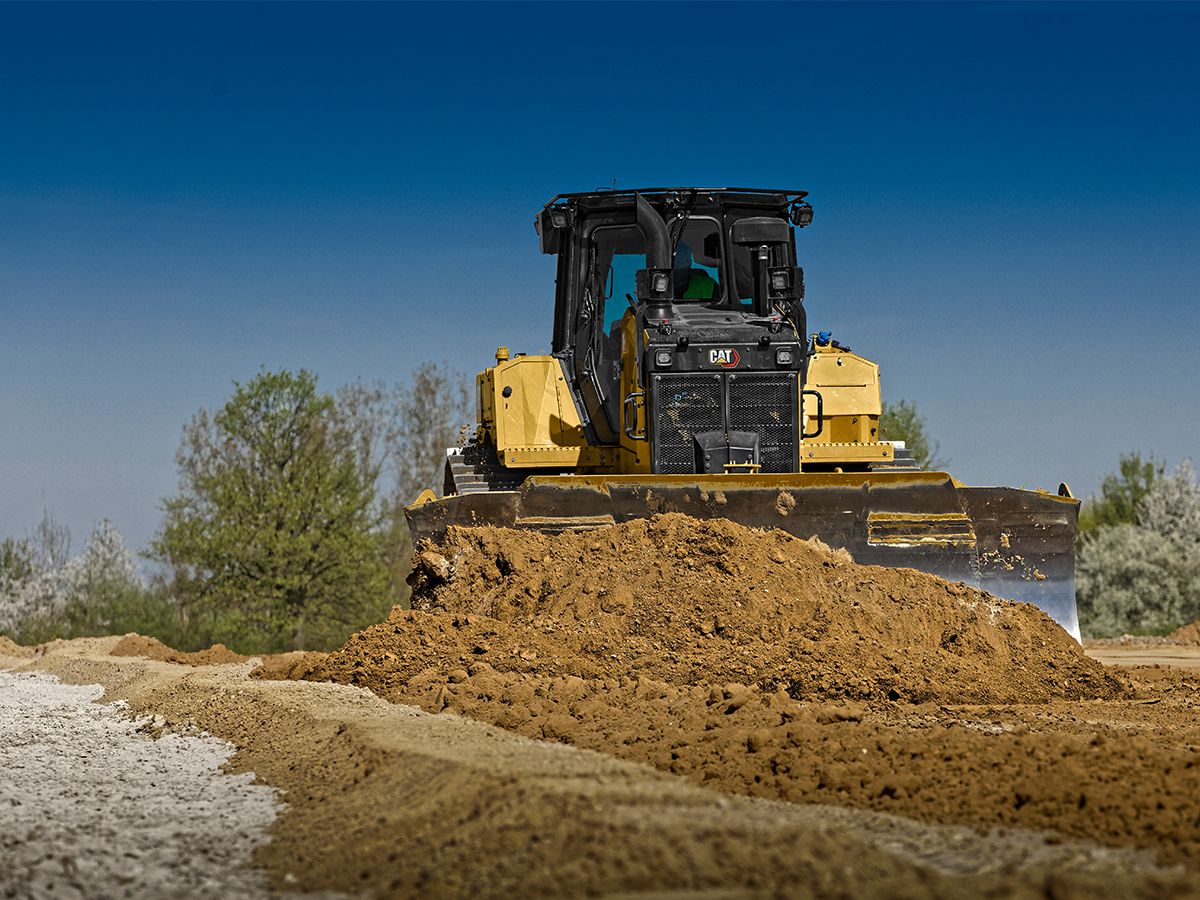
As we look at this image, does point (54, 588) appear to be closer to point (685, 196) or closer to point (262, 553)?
point (262, 553)

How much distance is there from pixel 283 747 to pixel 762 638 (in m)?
3.34

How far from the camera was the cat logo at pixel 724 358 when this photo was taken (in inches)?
458

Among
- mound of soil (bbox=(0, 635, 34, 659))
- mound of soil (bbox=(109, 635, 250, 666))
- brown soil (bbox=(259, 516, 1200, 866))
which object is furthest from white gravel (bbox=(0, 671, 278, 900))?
mound of soil (bbox=(0, 635, 34, 659))

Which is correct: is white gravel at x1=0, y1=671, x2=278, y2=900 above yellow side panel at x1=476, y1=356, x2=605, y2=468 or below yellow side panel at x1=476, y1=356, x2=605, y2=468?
below

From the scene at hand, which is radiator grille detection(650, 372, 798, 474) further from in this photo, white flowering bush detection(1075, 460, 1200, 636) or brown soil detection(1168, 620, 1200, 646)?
white flowering bush detection(1075, 460, 1200, 636)

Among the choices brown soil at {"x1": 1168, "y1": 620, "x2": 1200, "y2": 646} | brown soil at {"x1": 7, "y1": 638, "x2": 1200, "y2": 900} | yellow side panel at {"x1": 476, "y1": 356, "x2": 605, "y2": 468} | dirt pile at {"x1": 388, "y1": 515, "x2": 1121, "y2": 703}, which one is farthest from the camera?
brown soil at {"x1": 1168, "y1": 620, "x2": 1200, "y2": 646}

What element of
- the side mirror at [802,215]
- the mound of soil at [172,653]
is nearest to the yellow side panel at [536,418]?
the side mirror at [802,215]

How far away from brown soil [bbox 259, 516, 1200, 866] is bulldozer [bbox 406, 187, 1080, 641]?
0.36 m

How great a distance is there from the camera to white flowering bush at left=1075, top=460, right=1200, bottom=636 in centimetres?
2684

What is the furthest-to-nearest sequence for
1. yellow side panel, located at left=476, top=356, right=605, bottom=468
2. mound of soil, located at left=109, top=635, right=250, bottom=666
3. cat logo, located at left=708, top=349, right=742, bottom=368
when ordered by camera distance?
mound of soil, located at left=109, top=635, right=250, bottom=666
yellow side panel, located at left=476, top=356, right=605, bottom=468
cat logo, located at left=708, top=349, right=742, bottom=368

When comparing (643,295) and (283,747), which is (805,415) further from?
(283,747)

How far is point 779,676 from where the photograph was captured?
345 inches

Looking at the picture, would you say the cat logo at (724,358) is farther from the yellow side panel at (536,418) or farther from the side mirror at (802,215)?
the side mirror at (802,215)

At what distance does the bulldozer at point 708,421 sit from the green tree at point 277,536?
13.4 metres
